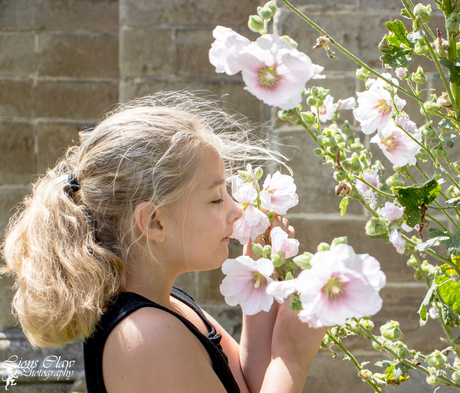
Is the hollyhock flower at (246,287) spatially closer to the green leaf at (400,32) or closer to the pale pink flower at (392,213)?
the pale pink flower at (392,213)

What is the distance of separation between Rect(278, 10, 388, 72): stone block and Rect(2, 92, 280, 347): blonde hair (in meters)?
0.84

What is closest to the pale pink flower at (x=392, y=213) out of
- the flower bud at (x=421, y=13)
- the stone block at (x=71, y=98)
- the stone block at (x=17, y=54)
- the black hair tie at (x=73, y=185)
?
the flower bud at (x=421, y=13)

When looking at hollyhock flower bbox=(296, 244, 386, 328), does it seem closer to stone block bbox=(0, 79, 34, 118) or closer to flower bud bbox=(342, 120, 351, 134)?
flower bud bbox=(342, 120, 351, 134)

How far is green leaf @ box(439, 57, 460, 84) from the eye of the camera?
49 cm

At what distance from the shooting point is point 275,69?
443mm

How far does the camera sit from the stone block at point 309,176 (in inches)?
64.9

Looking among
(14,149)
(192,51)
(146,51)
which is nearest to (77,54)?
(14,149)

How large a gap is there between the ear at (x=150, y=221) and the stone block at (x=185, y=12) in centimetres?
133

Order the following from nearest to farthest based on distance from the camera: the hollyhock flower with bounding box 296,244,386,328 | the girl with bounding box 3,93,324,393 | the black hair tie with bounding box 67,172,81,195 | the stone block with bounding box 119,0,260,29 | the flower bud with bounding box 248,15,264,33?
the hollyhock flower with bounding box 296,244,386,328, the flower bud with bounding box 248,15,264,33, the girl with bounding box 3,93,324,393, the black hair tie with bounding box 67,172,81,195, the stone block with bounding box 119,0,260,29

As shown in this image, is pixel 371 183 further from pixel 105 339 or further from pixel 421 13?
pixel 105 339

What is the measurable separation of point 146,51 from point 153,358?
1.55m

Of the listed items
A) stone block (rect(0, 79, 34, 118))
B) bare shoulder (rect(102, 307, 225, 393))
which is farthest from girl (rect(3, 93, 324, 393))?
stone block (rect(0, 79, 34, 118))

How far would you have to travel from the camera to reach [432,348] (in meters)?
1.71

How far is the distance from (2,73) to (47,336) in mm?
2227
